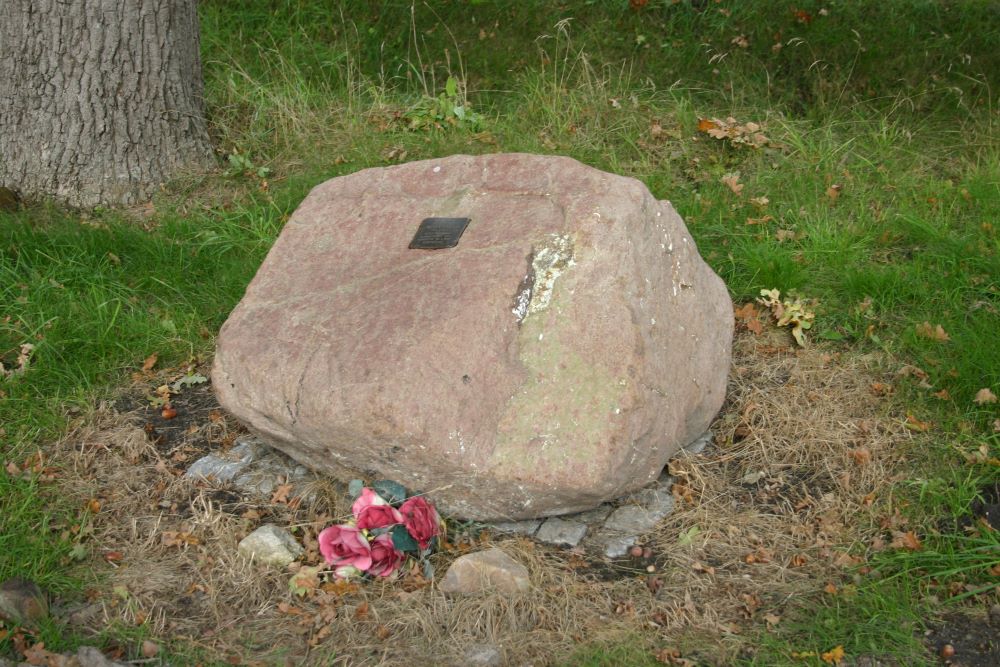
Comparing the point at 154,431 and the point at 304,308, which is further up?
the point at 304,308

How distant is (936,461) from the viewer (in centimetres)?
336

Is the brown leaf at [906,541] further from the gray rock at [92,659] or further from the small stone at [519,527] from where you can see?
the gray rock at [92,659]

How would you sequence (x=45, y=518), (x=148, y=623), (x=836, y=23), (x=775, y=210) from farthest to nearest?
(x=836, y=23) < (x=775, y=210) < (x=45, y=518) < (x=148, y=623)

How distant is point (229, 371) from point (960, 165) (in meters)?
3.86

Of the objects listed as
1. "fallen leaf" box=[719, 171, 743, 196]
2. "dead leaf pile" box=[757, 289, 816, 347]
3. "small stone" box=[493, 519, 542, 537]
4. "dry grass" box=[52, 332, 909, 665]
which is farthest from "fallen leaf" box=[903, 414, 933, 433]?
"fallen leaf" box=[719, 171, 743, 196]

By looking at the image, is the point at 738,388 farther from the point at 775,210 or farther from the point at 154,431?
the point at 154,431

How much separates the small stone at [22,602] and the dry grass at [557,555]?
19 cm

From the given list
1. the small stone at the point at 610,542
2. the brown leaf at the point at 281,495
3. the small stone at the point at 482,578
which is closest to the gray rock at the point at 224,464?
the brown leaf at the point at 281,495

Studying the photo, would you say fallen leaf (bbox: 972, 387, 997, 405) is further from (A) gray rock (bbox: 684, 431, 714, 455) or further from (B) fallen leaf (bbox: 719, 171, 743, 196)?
(B) fallen leaf (bbox: 719, 171, 743, 196)

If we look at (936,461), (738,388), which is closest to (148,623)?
(738,388)

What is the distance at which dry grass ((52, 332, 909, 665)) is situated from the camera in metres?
2.89

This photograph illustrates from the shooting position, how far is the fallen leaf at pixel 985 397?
11.3 feet

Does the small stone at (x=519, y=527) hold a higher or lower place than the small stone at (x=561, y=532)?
higher

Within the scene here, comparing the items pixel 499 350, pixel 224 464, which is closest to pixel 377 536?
pixel 499 350
